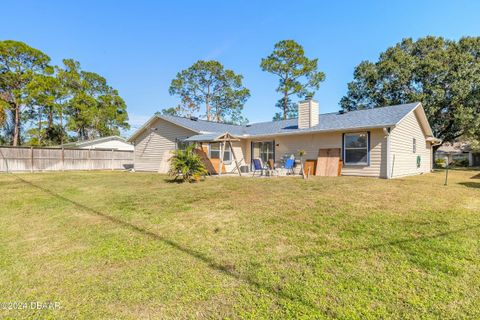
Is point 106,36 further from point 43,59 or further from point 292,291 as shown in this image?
point 292,291

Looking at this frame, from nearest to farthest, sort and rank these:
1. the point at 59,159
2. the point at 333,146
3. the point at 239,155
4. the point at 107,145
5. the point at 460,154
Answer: the point at 333,146, the point at 239,155, the point at 59,159, the point at 107,145, the point at 460,154

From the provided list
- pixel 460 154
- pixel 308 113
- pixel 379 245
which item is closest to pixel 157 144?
pixel 308 113

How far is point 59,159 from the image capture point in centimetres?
1789

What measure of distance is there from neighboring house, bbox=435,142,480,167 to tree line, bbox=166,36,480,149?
347 inches

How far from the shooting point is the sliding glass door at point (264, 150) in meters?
14.3

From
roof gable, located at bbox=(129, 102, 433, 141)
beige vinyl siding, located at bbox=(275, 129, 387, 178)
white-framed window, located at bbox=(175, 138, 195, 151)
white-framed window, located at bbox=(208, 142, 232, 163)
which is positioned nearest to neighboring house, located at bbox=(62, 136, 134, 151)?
roof gable, located at bbox=(129, 102, 433, 141)

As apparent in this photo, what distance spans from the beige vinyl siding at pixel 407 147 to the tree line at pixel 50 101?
1161 inches

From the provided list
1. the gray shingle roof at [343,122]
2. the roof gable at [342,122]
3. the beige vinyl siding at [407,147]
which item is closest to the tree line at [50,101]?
the roof gable at [342,122]

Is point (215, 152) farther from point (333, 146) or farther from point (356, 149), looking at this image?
point (356, 149)

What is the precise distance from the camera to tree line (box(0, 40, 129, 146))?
2500cm

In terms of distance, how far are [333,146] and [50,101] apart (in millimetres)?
29973

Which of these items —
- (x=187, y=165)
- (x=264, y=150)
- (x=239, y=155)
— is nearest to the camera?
(x=187, y=165)

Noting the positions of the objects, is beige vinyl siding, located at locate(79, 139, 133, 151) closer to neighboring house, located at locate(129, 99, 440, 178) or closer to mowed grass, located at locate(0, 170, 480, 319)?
neighboring house, located at locate(129, 99, 440, 178)
